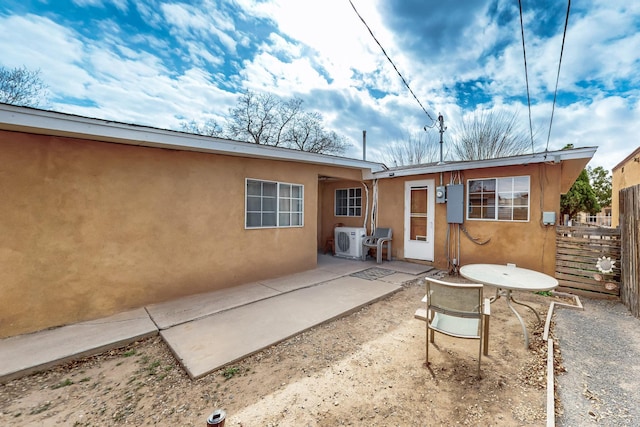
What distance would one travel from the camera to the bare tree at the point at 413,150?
14884mm

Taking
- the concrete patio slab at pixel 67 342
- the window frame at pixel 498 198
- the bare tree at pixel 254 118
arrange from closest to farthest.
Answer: the concrete patio slab at pixel 67 342 < the window frame at pixel 498 198 < the bare tree at pixel 254 118

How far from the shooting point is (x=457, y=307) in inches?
91.4

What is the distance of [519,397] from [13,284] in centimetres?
561

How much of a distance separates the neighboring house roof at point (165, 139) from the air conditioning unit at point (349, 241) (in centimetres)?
215

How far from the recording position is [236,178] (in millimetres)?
4914

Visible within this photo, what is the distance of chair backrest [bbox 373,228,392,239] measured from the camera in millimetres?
7241

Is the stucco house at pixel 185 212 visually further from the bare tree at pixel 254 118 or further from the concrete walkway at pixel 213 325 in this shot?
the bare tree at pixel 254 118

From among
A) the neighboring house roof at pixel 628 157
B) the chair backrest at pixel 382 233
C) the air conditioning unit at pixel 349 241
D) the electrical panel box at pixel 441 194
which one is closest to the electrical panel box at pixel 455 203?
the electrical panel box at pixel 441 194

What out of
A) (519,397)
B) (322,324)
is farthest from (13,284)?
(519,397)

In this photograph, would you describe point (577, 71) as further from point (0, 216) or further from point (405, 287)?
point (0, 216)

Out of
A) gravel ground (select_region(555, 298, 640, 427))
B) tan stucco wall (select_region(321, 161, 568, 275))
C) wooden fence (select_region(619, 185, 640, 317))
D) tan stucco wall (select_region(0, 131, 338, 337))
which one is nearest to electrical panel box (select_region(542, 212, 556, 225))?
tan stucco wall (select_region(321, 161, 568, 275))

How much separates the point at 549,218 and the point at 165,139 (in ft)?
23.5

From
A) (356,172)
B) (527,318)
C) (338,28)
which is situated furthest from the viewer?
(356,172)

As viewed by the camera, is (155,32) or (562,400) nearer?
(562,400)
